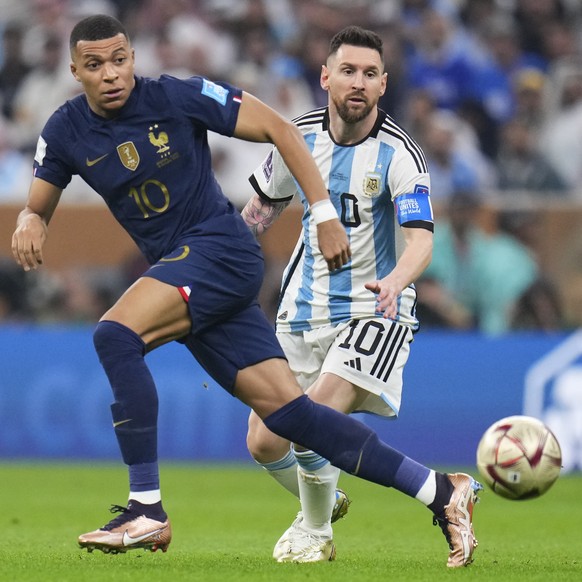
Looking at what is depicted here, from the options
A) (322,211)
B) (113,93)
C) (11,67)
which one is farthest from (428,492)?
(11,67)

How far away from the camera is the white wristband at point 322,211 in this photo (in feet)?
16.3

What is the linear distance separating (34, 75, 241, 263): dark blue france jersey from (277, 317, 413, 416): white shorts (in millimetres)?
1053

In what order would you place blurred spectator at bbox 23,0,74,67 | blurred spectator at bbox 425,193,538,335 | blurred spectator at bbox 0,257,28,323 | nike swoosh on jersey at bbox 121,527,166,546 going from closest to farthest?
nike swoosh on jersey at bbox 121,527,166,546
blurred spectator at bbox 425,193,538,335
blurred spectator at bbox 0,257,28,323
blurred spectator at bbox 23,0,74,67

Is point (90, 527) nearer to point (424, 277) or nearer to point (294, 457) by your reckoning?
→ point (294, 457)

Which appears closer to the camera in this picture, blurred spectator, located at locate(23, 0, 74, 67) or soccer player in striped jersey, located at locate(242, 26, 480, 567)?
soccer player in striped jersey, located at locate(242, 26, 480, 567)

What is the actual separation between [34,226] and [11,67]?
10267mm

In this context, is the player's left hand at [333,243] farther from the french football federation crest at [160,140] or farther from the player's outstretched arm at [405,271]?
the french football federation crest at [160,140]

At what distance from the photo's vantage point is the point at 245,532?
7.37 m

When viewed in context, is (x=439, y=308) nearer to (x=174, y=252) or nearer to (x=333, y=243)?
(x=174, y=252)

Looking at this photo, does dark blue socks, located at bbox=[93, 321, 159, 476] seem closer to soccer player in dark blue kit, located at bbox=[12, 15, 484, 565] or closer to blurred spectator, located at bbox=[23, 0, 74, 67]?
soccer player in dark blue kit, located at bbox=[12, 15, 484, 565]

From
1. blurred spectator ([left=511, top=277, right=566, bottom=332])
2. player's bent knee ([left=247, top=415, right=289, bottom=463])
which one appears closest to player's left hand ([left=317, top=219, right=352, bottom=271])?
player's bent knee ([left=247, top=415, right=289, bottom=463])

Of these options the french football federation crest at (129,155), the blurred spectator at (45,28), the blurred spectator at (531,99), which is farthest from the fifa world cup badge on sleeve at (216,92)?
the blurred spectator at (45,28)

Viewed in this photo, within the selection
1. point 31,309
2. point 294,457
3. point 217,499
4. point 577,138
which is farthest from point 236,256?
point 577,138

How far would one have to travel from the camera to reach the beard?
19.7 ft
